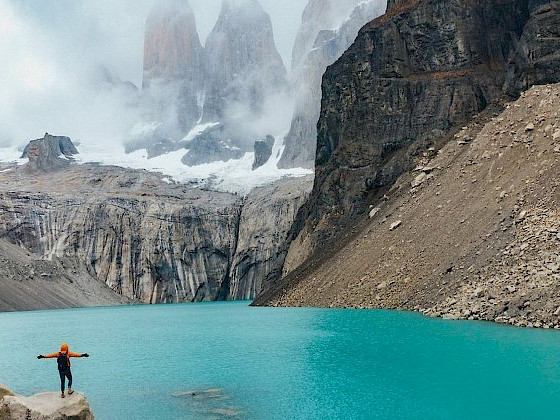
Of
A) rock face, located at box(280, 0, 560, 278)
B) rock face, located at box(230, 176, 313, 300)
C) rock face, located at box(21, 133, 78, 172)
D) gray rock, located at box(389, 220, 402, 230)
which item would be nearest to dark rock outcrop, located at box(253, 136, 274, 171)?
rock face, located at box(230, 176, 313, 300)

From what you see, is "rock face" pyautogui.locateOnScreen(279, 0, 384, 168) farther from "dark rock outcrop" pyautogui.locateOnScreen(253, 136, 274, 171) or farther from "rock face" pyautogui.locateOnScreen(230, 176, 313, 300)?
"rock face" pyautogui.locateOnScreen(230, 176, 313, 300)

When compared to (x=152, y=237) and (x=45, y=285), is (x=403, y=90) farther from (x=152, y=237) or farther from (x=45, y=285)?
(x=152, y=237)

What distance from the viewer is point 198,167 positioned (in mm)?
160500

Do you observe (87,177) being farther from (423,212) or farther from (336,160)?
(423,212)

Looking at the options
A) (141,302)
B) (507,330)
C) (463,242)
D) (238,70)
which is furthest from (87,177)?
(507,330)

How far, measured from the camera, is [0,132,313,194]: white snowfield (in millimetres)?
132000

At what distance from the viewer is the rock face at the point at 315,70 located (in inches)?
5448

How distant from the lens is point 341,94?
229ft

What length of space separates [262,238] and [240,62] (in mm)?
90893

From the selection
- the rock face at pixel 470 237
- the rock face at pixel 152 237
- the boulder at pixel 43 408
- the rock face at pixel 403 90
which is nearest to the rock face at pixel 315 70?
the rock face at pixel 152 237

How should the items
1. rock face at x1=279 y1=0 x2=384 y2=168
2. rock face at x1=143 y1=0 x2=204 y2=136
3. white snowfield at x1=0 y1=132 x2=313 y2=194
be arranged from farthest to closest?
rock face at x1=143 y1=0 x2=204 y2=136 → rock face at x1=279 y1=0 x2=384 y2=168 → white snowfield at x1=0 y1=132 x2=313 y2=194

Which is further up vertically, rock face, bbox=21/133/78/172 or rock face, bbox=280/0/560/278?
rock face, bbox=21/133/78/172

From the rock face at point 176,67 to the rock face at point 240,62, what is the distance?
14.9 ft

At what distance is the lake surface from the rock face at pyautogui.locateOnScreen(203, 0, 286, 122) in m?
147
